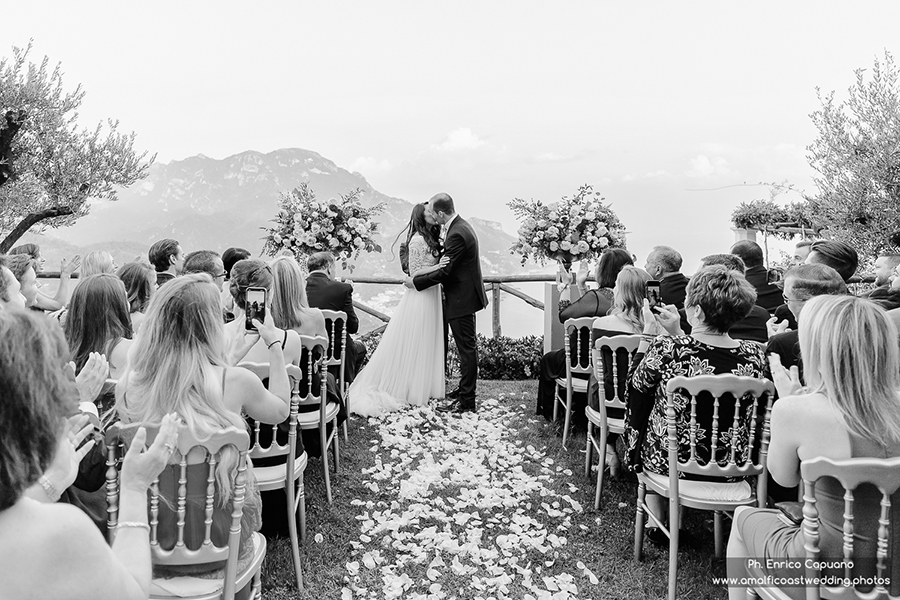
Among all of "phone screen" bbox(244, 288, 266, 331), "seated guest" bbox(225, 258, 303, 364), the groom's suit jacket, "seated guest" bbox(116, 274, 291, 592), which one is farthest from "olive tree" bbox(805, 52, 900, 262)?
"seated guest" bbox(116, 274, 291, 592)

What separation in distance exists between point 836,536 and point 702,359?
3.57ft

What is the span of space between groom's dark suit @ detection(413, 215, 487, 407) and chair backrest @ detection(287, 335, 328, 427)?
2.07m

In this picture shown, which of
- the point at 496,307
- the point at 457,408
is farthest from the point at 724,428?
the point at 496,307

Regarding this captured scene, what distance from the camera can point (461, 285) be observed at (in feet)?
18.5

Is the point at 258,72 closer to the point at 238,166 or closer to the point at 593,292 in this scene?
the point at 593,292

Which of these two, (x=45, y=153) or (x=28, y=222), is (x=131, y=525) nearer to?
(x=28, y=222)

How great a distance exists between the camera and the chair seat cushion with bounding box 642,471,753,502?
2.68 metres

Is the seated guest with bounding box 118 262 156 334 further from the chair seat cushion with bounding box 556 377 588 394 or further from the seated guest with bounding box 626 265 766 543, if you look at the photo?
the chair seat cushion with bounding box 556 377 588 394

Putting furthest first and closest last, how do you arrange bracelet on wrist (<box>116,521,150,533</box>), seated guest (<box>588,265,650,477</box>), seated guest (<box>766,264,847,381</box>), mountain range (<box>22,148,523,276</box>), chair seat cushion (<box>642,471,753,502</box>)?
mountain range (<box>22,148,523,276</box>) < seated guest (<box>588,265,650,477</box>) < seated guest (<box>766,264,847,381</box>) < chair seat cushion (<box>642,471,753,502</box>) < bracelet on wrist (<box>116,521,150,533</box>)

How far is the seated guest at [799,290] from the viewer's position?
122 inches

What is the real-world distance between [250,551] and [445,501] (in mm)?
1779

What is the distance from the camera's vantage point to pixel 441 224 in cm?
577

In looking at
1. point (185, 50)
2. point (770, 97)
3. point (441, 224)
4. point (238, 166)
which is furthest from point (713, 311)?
point (238, 166)

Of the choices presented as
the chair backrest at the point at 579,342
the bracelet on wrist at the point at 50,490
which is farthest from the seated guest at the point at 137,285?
the chair backrest at the point at 579,342
